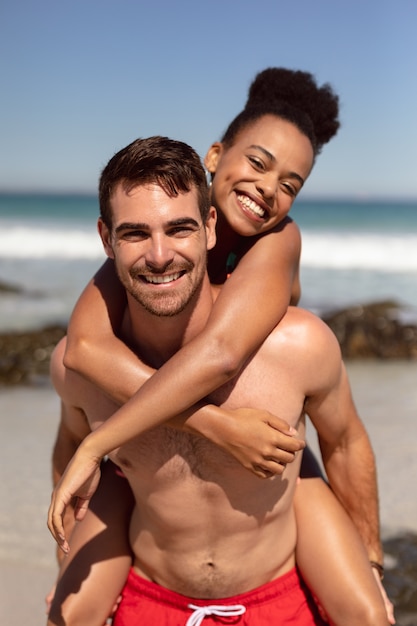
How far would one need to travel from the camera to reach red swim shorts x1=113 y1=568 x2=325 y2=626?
2852mm

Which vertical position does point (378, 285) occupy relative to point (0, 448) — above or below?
below

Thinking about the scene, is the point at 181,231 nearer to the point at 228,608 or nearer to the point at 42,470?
the point at 228,608

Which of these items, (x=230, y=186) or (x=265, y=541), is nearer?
(x=265, y=541)

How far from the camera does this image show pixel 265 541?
9.37 feet

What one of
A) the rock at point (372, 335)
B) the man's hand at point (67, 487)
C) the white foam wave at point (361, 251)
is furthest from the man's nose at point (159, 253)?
the white foam wave at point (361, 251)

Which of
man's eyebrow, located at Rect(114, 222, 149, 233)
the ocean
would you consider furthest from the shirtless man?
the ocean

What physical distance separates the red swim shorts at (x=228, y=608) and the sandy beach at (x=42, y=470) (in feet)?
3.83

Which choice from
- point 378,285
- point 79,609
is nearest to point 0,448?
point 79,609

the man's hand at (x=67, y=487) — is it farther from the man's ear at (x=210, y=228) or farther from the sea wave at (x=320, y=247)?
the sea wave at (x=320, y=247)

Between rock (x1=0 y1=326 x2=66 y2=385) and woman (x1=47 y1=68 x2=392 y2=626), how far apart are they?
17.0 ft

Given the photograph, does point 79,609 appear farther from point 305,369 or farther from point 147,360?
point 305,369

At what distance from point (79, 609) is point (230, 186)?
5.25ft

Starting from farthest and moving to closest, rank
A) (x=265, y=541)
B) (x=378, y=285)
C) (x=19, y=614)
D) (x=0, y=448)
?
(x=378, y=285) → (x=0, y=448) → (x=19, y=614) → (x=265, y=541)

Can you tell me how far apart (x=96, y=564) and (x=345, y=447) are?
0.98 meters
